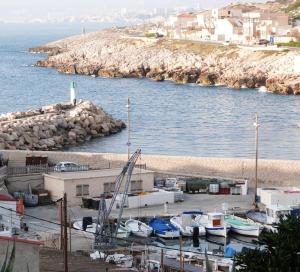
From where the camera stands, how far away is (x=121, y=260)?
13875 mm

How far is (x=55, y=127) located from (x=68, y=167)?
39.0 feet

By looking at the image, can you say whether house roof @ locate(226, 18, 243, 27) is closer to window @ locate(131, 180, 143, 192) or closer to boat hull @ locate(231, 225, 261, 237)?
window @ locate(131, 180, 143, 192)

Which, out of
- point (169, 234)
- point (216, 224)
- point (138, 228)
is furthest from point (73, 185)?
point (216, 224)

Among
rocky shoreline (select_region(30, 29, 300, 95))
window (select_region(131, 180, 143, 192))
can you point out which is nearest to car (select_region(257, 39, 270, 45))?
rocky shoreline (select_region(30, 29, 300, 95))

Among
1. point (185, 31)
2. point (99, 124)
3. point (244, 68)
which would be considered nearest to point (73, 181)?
point (99, 124)

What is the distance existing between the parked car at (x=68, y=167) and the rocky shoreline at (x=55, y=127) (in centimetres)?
682

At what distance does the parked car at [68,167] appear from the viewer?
19969 mm

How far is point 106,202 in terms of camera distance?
17906mm

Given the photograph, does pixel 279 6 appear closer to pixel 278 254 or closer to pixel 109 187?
pixel 109 187

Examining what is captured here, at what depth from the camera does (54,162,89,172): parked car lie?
20.0m

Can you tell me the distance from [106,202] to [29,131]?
1298 centimetres

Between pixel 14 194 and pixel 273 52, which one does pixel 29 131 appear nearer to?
pixel 14 194

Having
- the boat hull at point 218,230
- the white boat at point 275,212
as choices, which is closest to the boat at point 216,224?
the boat hull at point 218,230

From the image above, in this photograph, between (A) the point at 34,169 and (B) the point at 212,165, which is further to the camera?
(B) the point at 212,165
